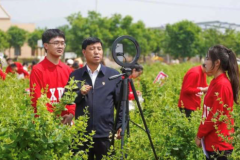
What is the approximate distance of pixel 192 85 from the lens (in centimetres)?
Answer: 693

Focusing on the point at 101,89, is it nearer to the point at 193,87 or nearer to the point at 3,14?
the point at 193,87

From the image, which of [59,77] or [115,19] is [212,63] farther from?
[115,19]

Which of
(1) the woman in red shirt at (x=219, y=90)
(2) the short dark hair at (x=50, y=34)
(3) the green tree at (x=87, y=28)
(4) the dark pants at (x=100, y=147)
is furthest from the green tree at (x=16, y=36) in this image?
(1) the woman in red shirt at (x=219, y=90)

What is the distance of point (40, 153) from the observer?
9.84 feet

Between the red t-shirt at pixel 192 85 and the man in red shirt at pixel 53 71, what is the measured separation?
2741 mm

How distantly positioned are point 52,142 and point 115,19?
50.5 metres

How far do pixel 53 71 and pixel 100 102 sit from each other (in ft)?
2.28

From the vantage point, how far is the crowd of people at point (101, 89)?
3961 mm

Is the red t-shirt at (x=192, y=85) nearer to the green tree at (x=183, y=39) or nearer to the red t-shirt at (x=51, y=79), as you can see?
the red t-shirt at (x=51, y=79)

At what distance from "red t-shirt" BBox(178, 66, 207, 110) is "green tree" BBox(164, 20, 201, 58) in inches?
2005

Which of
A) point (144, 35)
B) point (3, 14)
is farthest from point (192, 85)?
point (3, 14)

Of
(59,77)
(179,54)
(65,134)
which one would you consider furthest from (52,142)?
(179,54)

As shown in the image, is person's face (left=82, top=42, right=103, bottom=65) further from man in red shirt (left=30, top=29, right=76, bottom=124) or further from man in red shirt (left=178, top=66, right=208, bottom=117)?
man in red shirt (left=178, top=66, right=208, bottom=117)

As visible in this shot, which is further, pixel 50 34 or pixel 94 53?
pixel 50 34
